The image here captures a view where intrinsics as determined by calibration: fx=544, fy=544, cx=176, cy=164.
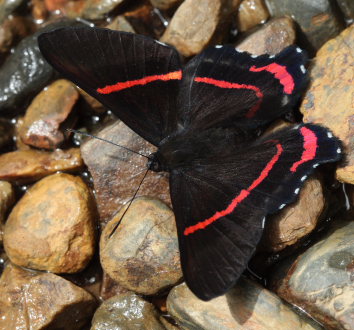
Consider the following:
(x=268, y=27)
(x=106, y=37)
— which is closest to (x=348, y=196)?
(x=268, y=27)

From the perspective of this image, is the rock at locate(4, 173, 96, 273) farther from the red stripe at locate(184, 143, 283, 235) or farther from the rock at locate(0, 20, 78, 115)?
the red stripe at locate(184, 143, 283, 235)

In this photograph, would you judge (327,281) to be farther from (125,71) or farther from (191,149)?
(125,71)

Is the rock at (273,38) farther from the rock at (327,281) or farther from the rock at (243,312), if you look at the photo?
the rock at (243,312)

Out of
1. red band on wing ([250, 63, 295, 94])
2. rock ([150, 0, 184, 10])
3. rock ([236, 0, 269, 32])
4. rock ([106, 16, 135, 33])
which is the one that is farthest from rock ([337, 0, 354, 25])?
rock ([106, 16, 135, 33])

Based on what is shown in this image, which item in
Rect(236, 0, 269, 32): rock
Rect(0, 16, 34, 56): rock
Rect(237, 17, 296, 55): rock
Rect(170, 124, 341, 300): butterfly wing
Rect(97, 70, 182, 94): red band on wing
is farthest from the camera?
Rect(0, 16, 34, 56): rock

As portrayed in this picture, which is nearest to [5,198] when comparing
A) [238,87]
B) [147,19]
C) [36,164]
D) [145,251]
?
[36,164]

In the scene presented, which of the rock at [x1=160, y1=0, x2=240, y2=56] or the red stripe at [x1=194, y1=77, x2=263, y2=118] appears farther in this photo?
the rock at [x1=160, y1=0, x2=240, y2=56]

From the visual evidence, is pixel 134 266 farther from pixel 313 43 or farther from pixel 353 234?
pixel 313 43
